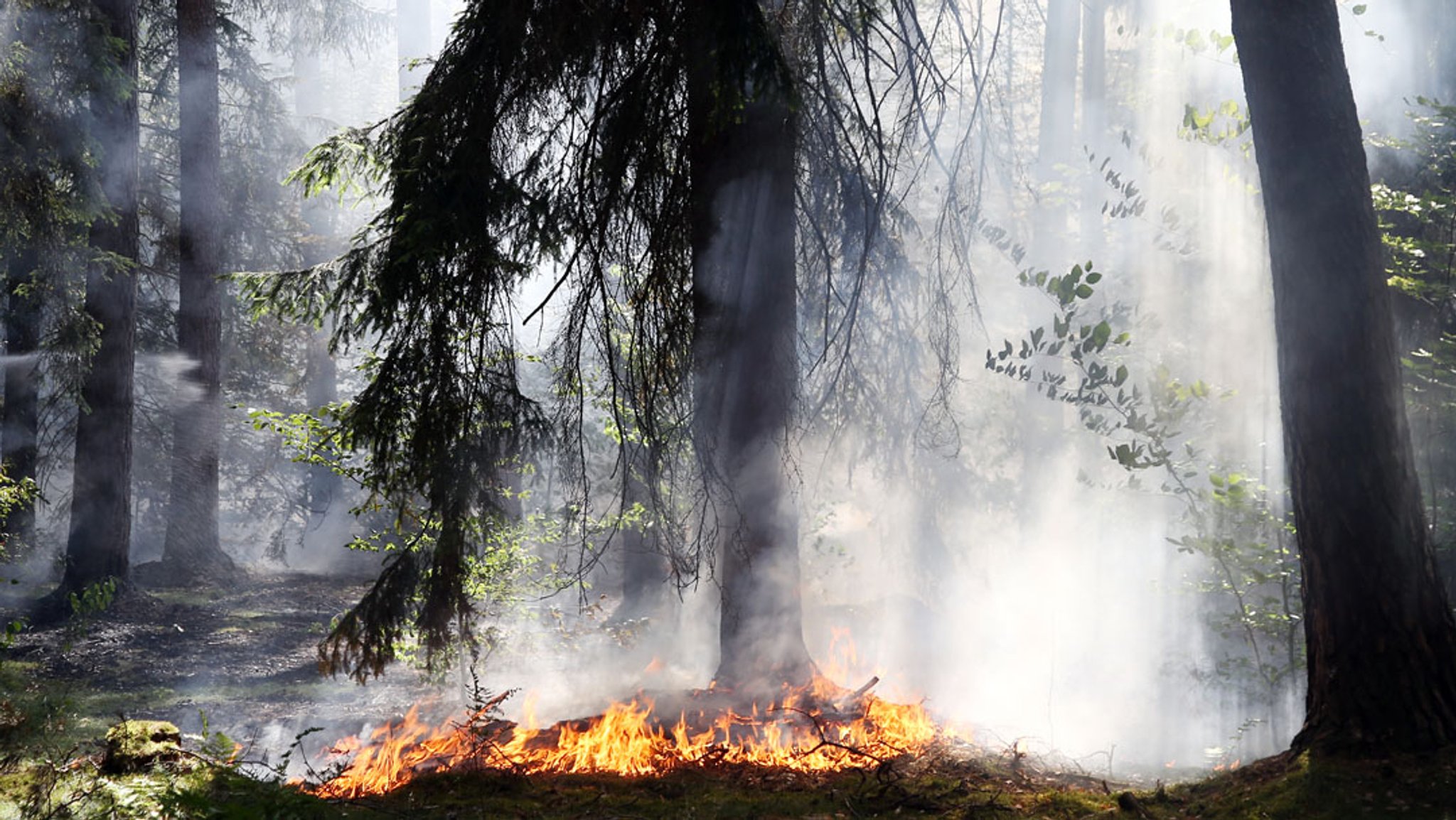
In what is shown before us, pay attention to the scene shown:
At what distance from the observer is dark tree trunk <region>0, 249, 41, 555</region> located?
13867 mm

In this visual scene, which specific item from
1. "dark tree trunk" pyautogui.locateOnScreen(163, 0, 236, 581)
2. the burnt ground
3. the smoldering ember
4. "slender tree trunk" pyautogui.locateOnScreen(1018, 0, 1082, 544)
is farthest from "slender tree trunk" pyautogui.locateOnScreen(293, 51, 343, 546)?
"slender tree trunk" pyautogui.locateOnScreen(1018, 0, 1082, 544)

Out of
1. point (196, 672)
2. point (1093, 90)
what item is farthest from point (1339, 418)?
point (1093, 90)

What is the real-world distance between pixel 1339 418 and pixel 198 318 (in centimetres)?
1543

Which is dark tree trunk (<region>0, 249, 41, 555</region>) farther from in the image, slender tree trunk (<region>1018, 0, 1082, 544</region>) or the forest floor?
slender tree trunk (<region>1018, 0, 1082, 544</region>)

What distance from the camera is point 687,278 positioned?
18.2 ft

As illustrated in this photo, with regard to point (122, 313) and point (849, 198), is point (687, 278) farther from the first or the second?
point (122, 313)

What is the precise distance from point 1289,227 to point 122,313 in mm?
13854

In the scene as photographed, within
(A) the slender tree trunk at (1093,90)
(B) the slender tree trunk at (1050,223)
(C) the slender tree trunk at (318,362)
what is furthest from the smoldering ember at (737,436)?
(C) the slender tree trunk at (318,362)

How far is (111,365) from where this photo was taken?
13.0 metres

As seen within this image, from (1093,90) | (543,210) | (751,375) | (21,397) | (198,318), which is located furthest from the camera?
(1093,90)

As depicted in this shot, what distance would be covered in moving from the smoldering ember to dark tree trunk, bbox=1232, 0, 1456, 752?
0.02 meters

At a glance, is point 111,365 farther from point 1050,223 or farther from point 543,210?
point 1050,223

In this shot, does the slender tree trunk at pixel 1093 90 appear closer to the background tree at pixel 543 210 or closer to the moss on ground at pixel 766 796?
the background tree at pixel 543 210

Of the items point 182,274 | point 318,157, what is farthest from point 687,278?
point 182,274
